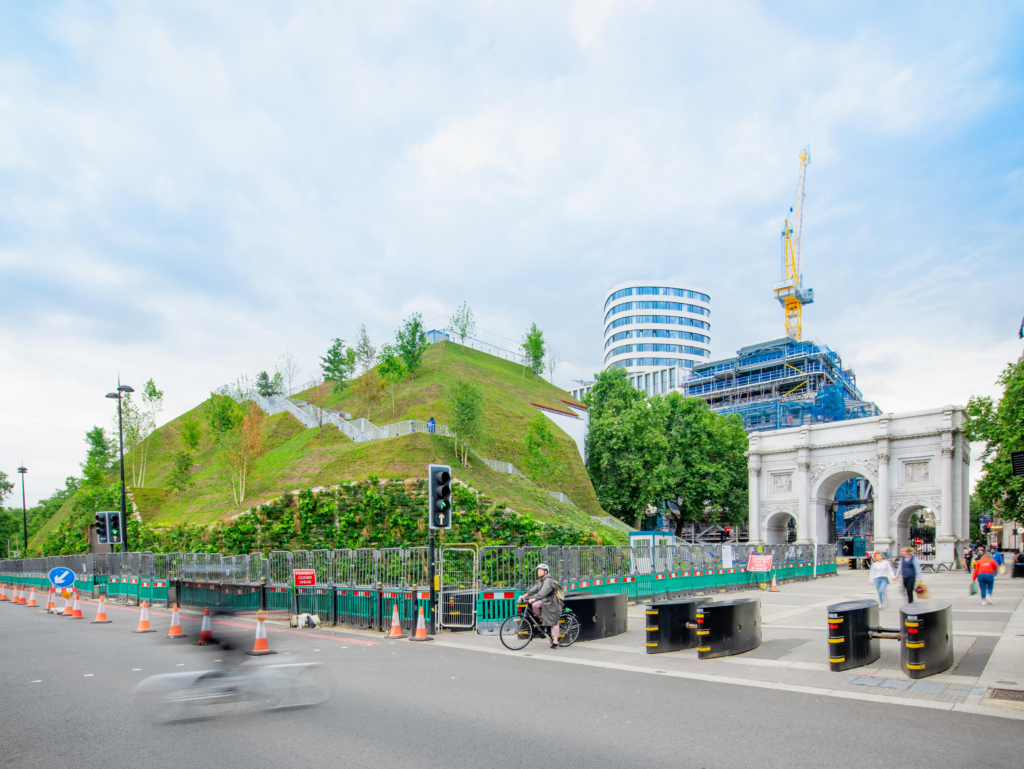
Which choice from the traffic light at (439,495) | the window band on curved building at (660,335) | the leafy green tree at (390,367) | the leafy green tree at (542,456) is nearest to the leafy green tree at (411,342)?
the leafy green tree at (390,367)

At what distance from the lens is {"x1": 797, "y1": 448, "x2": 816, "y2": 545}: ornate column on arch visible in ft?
194

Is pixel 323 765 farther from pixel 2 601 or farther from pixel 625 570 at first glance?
pixel 2 601

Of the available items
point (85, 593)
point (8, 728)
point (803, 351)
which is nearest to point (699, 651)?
Answer: point (8, 728)

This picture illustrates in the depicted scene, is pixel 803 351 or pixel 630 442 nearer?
pixel 630 442

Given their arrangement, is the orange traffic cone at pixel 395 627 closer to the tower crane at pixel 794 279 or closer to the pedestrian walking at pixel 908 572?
the pedestrian walking at pixel 908 572

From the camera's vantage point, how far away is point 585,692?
9.37 meters

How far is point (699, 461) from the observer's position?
63.6m

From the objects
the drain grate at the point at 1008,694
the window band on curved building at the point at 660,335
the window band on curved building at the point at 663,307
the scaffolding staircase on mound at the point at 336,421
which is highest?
the window band on curved building at the point at 663,307

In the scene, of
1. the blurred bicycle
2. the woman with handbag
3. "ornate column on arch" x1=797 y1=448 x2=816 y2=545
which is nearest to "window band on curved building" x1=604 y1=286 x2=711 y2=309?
"ornate column on arch" x1=797 y1=448 x2=816 y2=545

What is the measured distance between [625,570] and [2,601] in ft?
99.1

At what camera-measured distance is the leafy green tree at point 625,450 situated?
6072 cm

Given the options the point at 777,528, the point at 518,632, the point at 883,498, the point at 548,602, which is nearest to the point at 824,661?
the point at 548,602

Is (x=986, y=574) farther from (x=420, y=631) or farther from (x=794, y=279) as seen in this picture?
(x=794, y=279)

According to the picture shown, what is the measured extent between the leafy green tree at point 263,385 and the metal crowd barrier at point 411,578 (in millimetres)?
49981
